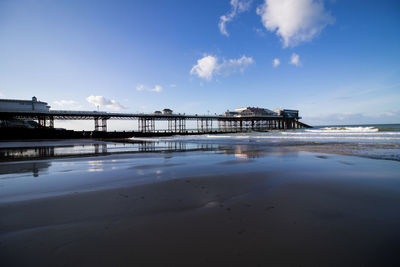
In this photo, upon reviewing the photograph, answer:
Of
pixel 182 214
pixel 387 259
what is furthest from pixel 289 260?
pixel 182 214

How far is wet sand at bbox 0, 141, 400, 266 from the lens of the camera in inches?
74.6

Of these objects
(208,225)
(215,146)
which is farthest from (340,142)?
(208,225)

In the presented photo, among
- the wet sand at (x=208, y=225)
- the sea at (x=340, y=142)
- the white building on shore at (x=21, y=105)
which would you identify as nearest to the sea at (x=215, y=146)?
the sea at (x=340, y=142)

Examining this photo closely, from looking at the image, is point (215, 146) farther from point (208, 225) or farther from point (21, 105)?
point (21, 105)

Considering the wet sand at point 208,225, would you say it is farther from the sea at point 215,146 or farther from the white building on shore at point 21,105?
the white building on shore at point 21,105

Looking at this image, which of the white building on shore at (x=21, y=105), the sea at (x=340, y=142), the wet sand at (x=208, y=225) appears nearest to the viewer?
the wet sand at (x=208, y=225)

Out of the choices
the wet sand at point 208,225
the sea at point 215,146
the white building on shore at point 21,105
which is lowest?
the wet sand at point 208,225

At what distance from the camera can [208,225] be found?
2.54 metres

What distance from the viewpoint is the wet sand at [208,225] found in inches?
74.6

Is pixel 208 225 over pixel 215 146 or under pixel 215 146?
under

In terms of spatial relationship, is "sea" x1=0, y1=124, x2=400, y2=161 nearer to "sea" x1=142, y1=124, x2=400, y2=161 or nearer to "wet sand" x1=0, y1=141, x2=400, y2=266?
"sea" x1=142, y1=124, x2=400, y2=161

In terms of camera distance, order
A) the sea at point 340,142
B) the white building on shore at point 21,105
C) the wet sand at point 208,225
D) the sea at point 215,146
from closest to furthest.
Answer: the wet sand at point 208,225 → the sea at point 340,142 → the sea at point 215,146 → the white building on shore at point 21,105

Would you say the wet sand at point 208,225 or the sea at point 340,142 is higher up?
the sea at point 340,142

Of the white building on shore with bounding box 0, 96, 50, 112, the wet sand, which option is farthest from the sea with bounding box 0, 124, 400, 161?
the white building on shore with bounding box 0, 96, 50, 112
